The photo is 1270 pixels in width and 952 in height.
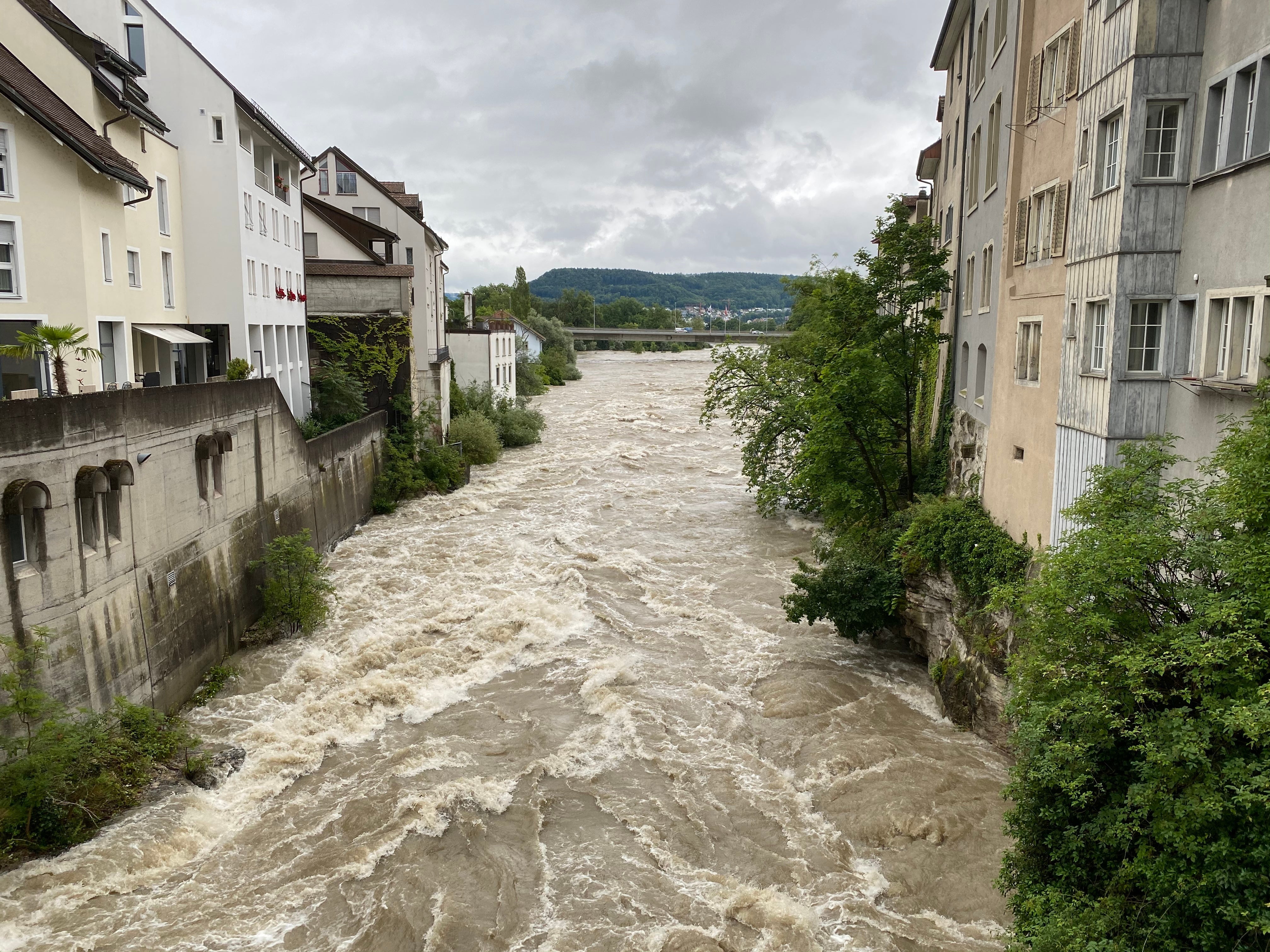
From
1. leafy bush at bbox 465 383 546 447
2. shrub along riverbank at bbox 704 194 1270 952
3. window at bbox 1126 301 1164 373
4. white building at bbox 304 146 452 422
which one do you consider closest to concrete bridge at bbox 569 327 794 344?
leafy bush at bbox 465 383 546 447

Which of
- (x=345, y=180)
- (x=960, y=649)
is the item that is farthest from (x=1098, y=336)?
(x=345, y=180)

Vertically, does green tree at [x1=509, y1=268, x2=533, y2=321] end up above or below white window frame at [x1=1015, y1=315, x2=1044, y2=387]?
above

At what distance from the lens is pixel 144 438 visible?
15.5 metres

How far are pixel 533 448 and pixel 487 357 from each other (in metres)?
7.01

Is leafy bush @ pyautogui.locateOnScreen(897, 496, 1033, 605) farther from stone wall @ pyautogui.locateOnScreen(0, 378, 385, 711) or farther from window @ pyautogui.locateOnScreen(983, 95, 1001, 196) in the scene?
stone wall @ pyautogui.locateOnScreen(0, 378, 385, 711)

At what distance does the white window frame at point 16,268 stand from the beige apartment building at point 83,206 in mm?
18

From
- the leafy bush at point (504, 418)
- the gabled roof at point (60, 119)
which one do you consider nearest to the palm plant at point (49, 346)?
the gabled roof at point (60, 119)

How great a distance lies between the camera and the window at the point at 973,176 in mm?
22125

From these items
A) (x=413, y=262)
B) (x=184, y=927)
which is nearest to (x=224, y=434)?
(x=184, y=927)

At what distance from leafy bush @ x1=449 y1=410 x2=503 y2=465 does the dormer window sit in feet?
61.9

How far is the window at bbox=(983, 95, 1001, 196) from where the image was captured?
1967cm

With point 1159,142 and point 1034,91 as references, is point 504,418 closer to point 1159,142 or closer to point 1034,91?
point 1034,91

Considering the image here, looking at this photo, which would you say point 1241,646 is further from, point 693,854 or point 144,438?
point 144,438

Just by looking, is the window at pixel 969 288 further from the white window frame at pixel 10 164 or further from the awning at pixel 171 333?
the awning at pixel 171 333
